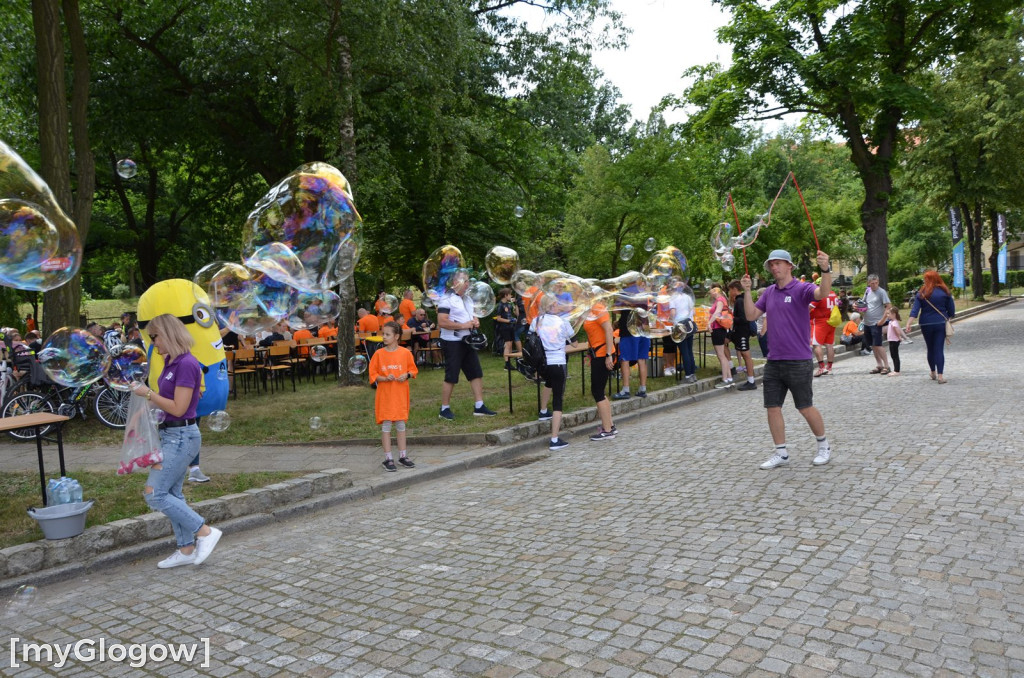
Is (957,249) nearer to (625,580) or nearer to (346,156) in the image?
(346,156)

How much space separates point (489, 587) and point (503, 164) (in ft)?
57.9

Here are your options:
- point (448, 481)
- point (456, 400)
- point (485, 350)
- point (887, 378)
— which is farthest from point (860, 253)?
point (448, 481)

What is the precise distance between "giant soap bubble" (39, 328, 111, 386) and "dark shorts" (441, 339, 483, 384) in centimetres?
516

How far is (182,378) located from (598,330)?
577 cm

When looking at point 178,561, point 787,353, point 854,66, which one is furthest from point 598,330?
point 854,66

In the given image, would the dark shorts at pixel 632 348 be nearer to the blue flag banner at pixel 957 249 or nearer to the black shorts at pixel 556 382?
the black shorts at pixel 556 382

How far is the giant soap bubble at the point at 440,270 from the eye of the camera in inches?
439

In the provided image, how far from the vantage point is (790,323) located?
761 centimetres

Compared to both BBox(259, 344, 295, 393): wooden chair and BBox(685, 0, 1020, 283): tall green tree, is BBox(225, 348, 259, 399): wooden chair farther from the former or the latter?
BBox(685, 0, 1020, 283): tall green tree

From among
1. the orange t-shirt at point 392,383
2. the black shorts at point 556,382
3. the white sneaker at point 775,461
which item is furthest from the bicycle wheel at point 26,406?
the white sneaker at point 775,461

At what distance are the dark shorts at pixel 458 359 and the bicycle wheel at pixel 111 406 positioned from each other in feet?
17.1

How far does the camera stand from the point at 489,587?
4.88 m

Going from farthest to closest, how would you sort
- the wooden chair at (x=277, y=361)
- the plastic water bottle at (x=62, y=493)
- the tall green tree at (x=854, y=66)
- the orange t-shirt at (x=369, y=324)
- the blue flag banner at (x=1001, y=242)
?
the blue flag banner at (x=1001, y=242) → the tall green tree at (x=854, y=66) → the orange t-shirt at (x=369, y=324) → the wooden chair at (x=277, y=361) → the plastic water bottle at (x=62, y=493)

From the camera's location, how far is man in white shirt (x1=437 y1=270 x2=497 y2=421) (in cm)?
1085
